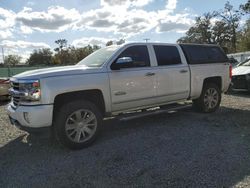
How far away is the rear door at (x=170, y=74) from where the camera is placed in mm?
5883

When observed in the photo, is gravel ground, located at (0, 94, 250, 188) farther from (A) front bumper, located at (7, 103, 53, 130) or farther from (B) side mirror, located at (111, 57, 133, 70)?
(B) side mirror, located at (111, 57, 133, 70)

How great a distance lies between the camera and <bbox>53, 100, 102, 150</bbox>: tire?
4512 mm

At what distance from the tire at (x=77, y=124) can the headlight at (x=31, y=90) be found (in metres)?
0.50

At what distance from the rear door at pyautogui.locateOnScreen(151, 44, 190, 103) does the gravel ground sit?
715 mm

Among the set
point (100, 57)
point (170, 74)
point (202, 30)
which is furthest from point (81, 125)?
point (202, 30)

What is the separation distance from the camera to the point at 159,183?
335cm

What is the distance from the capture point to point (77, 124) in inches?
185

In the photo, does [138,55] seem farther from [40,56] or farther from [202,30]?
[40,56]

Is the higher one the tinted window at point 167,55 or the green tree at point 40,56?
the green tree at point 40,56

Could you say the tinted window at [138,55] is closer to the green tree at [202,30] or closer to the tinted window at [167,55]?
the tinted window at [167,55]

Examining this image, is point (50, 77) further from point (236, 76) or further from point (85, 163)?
point (236, 76)

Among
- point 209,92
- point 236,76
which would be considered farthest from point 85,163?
point 236,76

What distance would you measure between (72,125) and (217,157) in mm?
2501

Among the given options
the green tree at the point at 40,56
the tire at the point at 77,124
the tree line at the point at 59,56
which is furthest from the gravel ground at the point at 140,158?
the green tree at the point at 40,56
